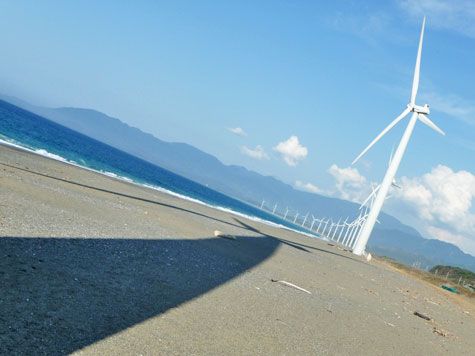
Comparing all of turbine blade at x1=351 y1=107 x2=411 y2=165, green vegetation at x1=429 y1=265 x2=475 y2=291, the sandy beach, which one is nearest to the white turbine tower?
turbine blade at x1=351 y1=107 x2=411 y2=165

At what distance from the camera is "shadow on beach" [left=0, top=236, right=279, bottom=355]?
350 centimetres

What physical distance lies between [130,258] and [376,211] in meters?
31.0

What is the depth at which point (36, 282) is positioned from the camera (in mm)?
4488

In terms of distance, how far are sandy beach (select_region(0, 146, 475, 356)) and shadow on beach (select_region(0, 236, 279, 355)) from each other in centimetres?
2

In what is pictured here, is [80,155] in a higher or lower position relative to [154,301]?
lower

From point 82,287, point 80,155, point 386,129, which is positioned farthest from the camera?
point 80,155

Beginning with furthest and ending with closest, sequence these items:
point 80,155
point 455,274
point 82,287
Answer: point 455,274 → point 80,155 → point 82,287

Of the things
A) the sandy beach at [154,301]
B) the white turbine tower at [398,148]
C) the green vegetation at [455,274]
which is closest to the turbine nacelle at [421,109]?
the white turbine tower at [398,148]

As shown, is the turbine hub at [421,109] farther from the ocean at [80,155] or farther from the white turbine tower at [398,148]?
the ocean at [80,155]

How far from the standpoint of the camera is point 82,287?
4.82m

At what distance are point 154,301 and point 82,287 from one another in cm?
92

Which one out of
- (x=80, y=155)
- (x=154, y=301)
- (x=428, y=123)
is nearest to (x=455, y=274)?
(x=428, y=123)

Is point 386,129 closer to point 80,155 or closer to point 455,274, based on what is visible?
point 455,274

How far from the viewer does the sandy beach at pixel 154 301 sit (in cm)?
384
